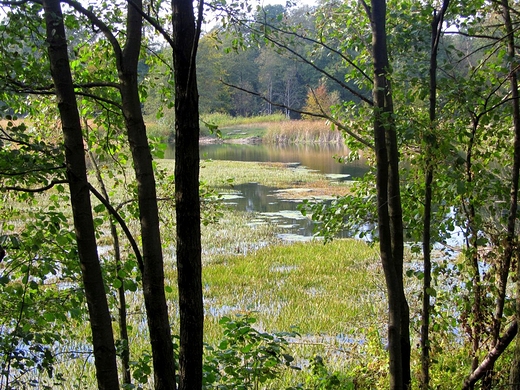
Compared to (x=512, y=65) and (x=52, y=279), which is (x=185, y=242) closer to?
(x=512, y=65)

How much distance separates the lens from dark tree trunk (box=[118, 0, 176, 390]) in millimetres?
2629

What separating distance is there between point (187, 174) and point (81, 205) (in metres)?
0.56

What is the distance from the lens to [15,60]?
2.65 meters

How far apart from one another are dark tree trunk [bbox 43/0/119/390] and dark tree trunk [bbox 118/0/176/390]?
21 centimetres

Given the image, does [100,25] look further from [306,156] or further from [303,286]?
[306,156]

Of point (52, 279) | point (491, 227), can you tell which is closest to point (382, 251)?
point (491, 227)

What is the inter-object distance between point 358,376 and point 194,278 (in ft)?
9.31

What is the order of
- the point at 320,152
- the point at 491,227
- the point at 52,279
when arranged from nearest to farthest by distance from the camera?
the point at 491,227
the point at 52,279
the point at 320,152

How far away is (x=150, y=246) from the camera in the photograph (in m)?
2.66

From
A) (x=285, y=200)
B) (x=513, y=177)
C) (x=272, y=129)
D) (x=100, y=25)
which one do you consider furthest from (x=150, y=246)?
(x=272, y=129)

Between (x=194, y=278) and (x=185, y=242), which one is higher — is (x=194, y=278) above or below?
below

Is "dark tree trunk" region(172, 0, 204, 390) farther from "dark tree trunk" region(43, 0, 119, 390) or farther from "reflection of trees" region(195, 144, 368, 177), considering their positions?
"reflection of trees" region(195, 144, 368, 177)


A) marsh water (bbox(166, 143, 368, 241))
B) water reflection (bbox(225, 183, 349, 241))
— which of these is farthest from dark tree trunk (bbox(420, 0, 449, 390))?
water reflection (bbox(225, 183, 349, 241))

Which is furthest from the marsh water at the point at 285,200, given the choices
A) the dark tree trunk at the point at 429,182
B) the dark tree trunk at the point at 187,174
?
the dark tree trunk at the point at 187,174
